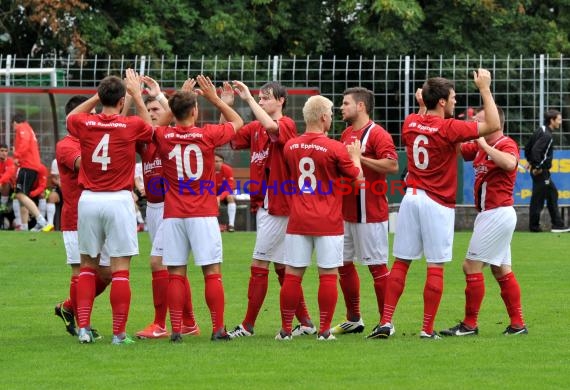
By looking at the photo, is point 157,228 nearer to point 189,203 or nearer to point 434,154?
point 189,203

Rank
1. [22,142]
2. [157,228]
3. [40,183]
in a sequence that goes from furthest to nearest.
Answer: [40,183], [22,142], [157,228]

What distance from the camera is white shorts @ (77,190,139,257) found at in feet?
34.7

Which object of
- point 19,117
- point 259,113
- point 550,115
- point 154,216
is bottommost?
point 154,216

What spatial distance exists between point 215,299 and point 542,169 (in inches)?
582

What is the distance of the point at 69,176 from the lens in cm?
1128

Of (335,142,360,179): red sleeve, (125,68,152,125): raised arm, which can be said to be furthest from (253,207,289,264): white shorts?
(125,68,152,125): raised arm

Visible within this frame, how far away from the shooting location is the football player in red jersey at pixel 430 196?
35.4 ft

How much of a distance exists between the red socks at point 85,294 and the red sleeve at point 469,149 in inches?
135

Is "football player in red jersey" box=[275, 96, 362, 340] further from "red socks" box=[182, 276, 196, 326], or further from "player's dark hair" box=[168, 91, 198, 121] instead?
"red socks" box=[182, 276, 196, 326]

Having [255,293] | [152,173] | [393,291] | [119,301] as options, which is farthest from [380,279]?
[119,301]

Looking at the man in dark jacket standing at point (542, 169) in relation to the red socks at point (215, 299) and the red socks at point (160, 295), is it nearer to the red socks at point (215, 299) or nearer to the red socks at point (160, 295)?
the red socks at point (160, 295)

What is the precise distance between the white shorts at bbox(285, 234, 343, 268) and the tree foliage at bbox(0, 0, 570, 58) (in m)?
21.6

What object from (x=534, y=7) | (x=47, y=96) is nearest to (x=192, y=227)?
(x=47, y=96)

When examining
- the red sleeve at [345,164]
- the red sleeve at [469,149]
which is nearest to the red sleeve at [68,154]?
the red sleeve at [345,164]
